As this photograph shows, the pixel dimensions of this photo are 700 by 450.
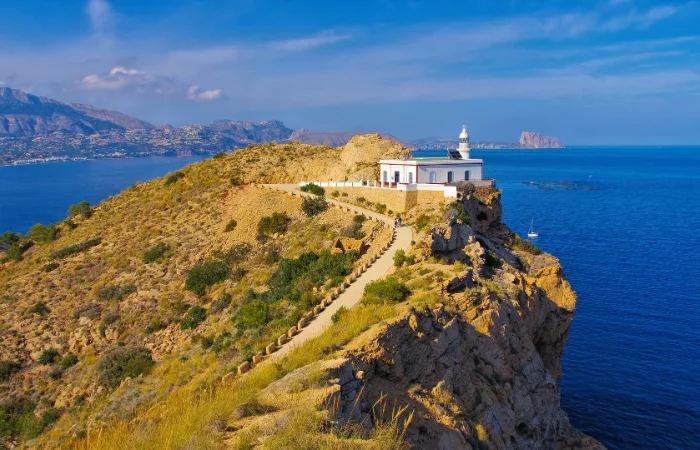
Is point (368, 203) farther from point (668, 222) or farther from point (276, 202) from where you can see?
point (668, 222)

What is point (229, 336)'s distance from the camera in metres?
23.8

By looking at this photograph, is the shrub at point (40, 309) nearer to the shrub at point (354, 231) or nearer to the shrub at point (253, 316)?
the shrub at point (253, 316)

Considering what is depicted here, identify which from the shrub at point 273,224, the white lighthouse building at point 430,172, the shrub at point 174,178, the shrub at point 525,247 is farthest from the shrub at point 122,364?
the shrub at point 174,178

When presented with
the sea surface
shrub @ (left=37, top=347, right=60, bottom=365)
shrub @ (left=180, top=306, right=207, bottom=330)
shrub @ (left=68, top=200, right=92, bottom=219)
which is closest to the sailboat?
the sea surface

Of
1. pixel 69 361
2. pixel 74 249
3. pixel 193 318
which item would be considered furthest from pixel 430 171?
pixel 74 249

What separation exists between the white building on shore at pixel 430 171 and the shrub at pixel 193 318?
639 inches

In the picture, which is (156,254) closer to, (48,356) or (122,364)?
(48,356)

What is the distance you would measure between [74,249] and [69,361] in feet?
47.4

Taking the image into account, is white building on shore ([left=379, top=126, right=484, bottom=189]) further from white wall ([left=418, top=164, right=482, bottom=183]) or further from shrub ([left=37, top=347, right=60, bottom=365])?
shrub ([left=37, top=347, right=60, bottom=365])

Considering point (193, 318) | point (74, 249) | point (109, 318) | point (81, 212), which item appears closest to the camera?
point (193, 318)

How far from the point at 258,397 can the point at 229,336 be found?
43.7 ft

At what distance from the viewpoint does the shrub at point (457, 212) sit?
96.8 ft

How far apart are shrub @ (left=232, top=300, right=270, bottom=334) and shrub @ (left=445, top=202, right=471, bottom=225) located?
37.7ft

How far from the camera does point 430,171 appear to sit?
3656 cm
